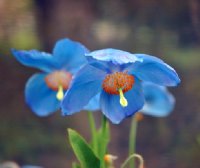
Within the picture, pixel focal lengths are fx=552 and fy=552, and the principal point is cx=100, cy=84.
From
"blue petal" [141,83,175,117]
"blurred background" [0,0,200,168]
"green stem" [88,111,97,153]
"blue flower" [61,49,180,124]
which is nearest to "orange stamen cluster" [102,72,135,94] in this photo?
"blue flower" [61,49,180,124]

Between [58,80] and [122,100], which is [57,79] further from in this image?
[122,100]

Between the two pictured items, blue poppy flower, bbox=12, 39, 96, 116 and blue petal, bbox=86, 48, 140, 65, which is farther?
blue poppy flower, bbox=12, 39, 96, 116

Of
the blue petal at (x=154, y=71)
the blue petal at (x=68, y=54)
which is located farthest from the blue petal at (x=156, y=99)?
the blue petal at (x=154, y=71)

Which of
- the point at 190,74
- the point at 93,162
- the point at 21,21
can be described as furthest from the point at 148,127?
the point at 93,162

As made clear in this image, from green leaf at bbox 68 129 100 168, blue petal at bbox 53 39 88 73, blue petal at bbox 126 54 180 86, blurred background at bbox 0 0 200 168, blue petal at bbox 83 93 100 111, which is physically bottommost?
blurred background at bbox 0 0 200 168

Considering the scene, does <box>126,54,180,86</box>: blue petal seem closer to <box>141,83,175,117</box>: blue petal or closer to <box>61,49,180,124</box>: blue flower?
<box>61,49,180,124</box>: blue flower

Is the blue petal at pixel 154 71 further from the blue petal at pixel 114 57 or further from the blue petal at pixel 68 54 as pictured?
the blue petal at pixel 68 54
